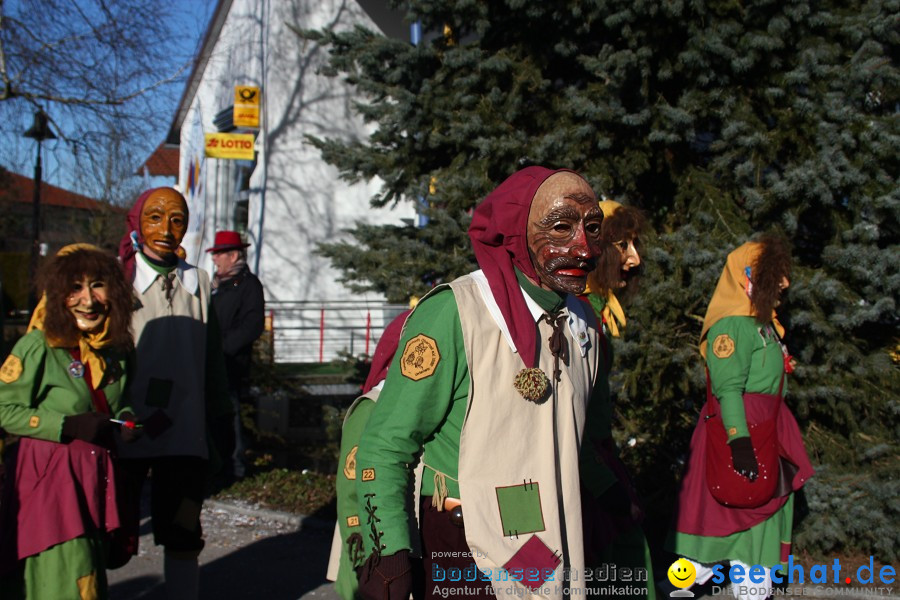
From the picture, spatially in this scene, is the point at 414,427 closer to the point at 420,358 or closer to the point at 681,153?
the point at 420,358

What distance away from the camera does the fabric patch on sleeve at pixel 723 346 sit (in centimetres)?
463

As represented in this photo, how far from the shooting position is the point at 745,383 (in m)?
4.65

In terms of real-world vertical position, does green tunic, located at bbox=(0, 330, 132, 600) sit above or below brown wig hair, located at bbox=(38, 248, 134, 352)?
below

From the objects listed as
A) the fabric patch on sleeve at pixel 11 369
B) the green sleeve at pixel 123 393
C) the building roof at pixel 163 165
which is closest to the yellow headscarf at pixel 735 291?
the green sleeve at pixel 123 393

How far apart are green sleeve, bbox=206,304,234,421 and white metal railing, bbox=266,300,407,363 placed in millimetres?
11151

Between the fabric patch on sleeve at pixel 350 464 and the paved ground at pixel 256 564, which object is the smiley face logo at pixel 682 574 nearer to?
the paved ground at pixel 256 564

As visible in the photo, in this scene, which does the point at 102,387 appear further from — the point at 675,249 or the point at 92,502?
the point at 675,249

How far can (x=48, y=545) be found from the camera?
3.37m

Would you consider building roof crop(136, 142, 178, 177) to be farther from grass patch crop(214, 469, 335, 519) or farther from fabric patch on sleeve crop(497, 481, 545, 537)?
fabric patch on sleeve crop(497, 481, 545, 537)

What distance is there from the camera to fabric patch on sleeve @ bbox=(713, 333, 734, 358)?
4633 millimetres

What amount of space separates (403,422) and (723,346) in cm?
288

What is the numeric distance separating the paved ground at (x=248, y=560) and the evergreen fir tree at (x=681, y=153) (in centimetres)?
200

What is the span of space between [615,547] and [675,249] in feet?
11.8

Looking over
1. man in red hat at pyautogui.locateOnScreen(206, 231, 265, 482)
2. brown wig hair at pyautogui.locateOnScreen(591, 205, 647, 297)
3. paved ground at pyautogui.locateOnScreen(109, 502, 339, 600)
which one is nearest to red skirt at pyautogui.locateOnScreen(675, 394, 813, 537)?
brown wig hair at pyautogui.locateOnScreen(591, 205, 647, 297)
